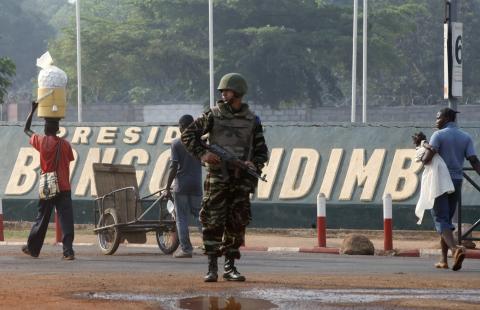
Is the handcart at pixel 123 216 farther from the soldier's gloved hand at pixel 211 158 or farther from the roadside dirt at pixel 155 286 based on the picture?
the soldier's gloved hand at pixel 211 158

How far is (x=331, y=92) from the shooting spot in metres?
91.8

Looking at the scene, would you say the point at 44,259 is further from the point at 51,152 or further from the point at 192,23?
the point at 192,23

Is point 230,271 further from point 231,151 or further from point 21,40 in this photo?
point 21,40

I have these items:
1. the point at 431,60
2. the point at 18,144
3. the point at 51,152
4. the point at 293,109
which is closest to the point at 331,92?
the point at 293,109

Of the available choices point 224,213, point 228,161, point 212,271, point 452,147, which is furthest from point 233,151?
point 452,147

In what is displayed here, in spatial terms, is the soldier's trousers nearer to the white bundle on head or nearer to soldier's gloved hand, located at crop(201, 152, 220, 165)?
soldier's gloved hand, located at crop(201, 152, 220, 165)

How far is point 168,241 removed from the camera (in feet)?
66.4

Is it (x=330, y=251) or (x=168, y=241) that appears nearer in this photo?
(x=168, y=241)

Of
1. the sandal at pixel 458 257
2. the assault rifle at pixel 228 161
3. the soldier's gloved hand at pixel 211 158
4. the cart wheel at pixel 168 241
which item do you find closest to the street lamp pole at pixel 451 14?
the cart wheel at pixel 168 241

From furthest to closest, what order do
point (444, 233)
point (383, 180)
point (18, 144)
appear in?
point (18, 144)
point (383, 180)
point (444, 233)

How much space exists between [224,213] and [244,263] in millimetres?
4300

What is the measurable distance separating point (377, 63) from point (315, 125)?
63.9m

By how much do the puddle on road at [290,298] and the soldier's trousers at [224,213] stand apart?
1.00m

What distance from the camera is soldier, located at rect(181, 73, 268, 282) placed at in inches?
532
